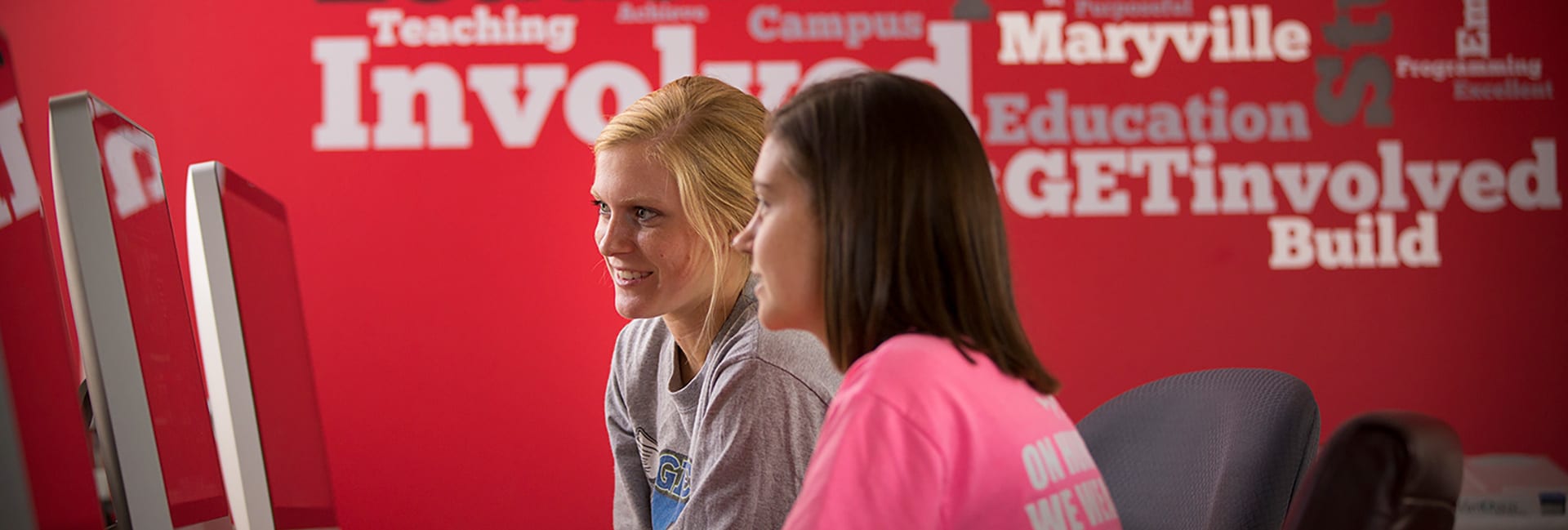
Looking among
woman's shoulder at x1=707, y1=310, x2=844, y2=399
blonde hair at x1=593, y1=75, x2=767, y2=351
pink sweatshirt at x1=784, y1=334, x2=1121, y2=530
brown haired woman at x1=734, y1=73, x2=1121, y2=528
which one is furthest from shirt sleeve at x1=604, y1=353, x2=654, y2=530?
pink sweatshirt at x1=784, y1=334, x2=1121, y2=530

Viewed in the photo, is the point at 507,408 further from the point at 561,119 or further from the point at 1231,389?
the point at 1231,389

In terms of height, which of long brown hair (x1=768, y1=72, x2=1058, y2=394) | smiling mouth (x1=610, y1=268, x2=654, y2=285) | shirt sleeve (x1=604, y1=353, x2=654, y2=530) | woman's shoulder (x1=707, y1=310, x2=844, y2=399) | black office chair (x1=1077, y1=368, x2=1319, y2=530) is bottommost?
shirt sleeve (x1=604, y1=353, x2=654, y2=530)

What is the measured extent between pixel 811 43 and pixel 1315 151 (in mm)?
1251

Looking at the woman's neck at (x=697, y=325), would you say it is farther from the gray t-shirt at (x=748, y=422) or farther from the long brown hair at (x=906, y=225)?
the long brown hair at (x=906, y=225)

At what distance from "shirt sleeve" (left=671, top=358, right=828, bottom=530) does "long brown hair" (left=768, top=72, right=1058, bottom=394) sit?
37cm

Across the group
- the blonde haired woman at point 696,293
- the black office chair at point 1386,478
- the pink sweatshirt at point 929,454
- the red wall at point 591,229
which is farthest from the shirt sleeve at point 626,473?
the red wall at point 591,229

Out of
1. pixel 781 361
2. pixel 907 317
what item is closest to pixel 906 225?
pixel 907 317

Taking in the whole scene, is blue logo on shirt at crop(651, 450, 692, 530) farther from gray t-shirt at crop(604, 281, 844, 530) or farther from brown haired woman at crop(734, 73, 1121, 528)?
brown haired woman at crop(734, 73, 1121, 528)

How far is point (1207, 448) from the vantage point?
1.15 metres

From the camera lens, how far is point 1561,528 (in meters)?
2.87

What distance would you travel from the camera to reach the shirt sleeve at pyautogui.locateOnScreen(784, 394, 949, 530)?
2.53ft

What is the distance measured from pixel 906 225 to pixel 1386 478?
340 millimetres

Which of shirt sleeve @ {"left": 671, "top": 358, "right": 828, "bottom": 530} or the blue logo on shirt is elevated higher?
shirt sleeve @ {"left": 671, "top": 358, "right": 828, "bottom": 530}

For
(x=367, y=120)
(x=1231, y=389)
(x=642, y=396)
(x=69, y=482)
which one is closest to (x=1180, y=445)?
(x=1231, y=389)
